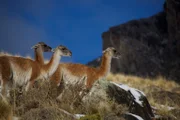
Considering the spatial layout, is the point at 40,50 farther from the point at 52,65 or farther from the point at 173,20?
the point at 173,20

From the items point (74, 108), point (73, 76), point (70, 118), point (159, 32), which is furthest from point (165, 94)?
point (159, 32)

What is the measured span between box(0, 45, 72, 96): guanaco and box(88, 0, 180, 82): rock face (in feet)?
71.4

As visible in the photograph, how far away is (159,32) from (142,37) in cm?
175

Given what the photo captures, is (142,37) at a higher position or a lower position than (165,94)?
higher

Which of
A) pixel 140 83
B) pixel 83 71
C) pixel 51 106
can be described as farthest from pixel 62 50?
pixel 140 83

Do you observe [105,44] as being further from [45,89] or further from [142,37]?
[45,89]

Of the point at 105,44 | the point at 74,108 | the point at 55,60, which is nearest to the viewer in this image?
the point at 74,108

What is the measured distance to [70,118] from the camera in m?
7.09

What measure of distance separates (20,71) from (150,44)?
87.7 feet

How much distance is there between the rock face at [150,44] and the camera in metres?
32.4

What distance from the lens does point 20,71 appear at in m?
8.88

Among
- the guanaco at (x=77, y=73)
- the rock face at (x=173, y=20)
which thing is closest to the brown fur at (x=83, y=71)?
the guanaco at (x=77, y=73)

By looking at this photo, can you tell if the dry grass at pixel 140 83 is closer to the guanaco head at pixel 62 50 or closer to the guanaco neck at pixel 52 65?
the guanaco head at pixel 62 50

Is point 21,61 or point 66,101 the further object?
point 21,61
